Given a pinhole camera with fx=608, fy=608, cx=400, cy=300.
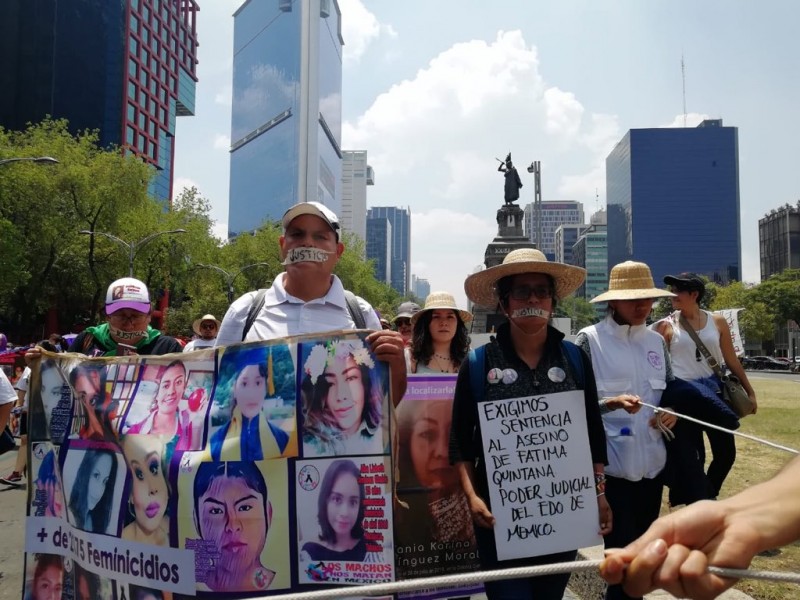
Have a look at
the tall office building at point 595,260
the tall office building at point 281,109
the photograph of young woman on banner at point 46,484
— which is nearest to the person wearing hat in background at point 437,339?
the photograph of young woman on banner at point 46,484

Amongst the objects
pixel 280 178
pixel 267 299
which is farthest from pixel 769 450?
pixel 280 178

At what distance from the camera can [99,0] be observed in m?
60.5

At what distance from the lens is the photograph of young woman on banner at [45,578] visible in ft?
7.84

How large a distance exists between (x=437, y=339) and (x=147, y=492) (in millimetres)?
2554

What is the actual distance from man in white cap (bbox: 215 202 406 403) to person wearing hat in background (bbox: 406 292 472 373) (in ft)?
5.57

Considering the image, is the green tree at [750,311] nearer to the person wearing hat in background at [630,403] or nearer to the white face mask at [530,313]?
the person wearing hat in background at [630,403]

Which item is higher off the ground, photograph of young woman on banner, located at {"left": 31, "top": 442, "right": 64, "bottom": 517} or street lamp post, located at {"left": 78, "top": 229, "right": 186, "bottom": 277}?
street lamp post, located at {"left": 78, "top": 229, "right": 186, "bottom": 277}

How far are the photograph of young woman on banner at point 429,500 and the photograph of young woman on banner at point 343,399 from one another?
30.4 inches

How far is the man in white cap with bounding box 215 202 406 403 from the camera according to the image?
261 centimetres

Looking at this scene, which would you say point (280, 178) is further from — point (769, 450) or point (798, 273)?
point (769, 450)

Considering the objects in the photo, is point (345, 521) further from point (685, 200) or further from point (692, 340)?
point (685, 200)

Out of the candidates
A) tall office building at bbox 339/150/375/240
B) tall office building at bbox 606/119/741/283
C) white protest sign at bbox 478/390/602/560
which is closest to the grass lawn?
white protest sign at bbox 478/390/602/560

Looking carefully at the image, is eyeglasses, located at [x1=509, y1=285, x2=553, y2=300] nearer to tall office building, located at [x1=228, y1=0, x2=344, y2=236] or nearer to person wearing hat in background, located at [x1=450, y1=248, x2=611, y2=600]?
person wearing hat in background, located at [x1=450, y1=248, x2=611, y2=600]

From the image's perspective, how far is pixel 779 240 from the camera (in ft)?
273
